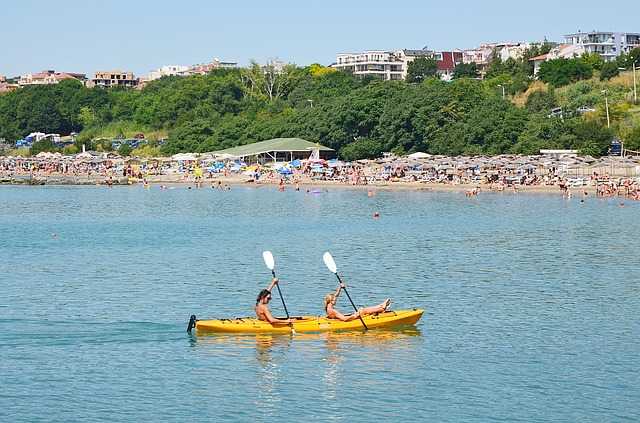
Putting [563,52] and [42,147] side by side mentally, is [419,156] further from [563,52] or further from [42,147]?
[42,147]

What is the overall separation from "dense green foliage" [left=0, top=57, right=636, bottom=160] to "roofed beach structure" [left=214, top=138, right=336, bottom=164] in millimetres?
1536

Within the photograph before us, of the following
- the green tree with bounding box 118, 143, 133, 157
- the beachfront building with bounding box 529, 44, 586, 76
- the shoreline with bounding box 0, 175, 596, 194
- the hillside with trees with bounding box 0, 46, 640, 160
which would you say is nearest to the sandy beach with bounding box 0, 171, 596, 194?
the shoreline with bounding box 0, 175, 596, 194

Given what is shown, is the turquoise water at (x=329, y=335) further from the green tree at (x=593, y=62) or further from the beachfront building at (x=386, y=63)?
the beachfront building at (x=386, y=63)

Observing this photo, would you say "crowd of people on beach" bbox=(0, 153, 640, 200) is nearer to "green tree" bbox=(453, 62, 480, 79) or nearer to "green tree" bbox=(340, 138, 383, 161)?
"green tree" bbox=(340, 138, 383, 161)

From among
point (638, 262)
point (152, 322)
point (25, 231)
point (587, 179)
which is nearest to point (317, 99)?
point (587, 179)

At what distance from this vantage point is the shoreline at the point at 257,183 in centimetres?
7669

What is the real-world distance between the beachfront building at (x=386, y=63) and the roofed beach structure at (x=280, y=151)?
6960cm

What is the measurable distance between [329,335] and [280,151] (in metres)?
70.2

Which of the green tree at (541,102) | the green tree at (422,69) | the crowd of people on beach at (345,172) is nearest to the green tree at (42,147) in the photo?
the crowd of people on beach at (345,172)

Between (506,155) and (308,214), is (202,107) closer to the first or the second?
(506,155)

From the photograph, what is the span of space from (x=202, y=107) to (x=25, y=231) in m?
61.9

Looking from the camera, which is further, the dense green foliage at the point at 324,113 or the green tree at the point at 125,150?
the green tree at the point at 125,150

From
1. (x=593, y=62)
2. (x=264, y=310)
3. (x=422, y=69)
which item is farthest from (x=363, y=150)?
(x=264, y=310)

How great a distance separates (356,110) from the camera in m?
94.9
